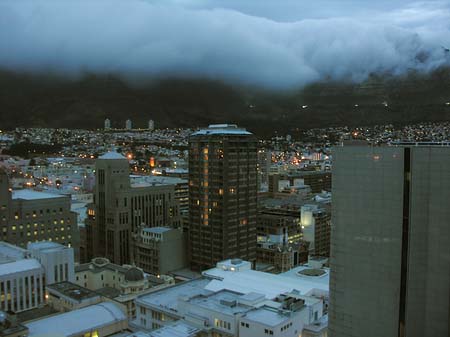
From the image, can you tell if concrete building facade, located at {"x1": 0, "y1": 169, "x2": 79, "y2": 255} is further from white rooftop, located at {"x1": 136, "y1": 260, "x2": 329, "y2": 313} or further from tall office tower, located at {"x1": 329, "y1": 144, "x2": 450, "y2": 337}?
tall office tower, located at {"x1": 329, "y1": 144, "x2": 450, "y2": 337}

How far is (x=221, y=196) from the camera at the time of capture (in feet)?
208

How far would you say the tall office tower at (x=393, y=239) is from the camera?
842 inches

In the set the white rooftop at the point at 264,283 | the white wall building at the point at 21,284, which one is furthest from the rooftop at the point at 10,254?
the white rooftop at the point at 264,283

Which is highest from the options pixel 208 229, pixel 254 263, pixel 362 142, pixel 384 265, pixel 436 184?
pixel 362 142

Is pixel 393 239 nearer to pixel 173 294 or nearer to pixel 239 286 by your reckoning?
pixel 239 286

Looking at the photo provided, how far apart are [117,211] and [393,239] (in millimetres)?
52418

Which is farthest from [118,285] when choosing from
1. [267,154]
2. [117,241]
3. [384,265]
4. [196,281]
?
[267,154]

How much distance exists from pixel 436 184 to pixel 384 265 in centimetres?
427

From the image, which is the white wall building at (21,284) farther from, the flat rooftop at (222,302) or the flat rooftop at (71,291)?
the flat rooftop at (222,302)

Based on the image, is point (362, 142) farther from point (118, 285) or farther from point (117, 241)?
point (117, 241)

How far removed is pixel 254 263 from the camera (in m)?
66.5

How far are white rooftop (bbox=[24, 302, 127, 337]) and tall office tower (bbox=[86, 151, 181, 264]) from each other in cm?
3084

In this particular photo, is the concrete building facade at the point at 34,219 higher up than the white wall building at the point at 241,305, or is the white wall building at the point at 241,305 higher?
the concrete building facade at the point at 34,219

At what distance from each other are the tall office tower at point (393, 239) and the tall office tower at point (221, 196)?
4032 centimetres
